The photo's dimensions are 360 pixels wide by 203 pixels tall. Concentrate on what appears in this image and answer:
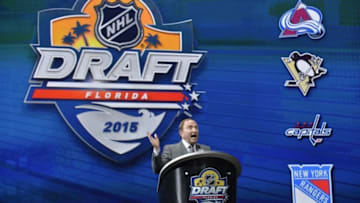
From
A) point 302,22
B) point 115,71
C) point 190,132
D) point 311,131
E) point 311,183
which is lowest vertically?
point 190,132

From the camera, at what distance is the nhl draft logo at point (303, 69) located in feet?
16.2

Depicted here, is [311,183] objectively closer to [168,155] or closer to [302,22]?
[302,22]

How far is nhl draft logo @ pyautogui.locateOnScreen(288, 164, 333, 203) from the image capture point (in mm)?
4859

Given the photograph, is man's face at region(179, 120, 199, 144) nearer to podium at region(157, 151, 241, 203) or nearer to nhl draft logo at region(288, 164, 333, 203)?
podium at region(157, 151, 241, 203)

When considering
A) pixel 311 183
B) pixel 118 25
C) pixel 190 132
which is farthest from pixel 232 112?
pixel 190 132

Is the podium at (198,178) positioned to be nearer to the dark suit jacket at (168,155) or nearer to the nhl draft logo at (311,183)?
the dark suit jacket at (168,155)

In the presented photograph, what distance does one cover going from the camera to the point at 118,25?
4.70 m

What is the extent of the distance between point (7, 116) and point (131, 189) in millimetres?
1177

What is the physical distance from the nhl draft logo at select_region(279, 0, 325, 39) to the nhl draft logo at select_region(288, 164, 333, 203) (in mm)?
1188

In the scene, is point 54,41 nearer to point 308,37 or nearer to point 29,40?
point 29,40

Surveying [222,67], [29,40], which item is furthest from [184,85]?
[29,40]

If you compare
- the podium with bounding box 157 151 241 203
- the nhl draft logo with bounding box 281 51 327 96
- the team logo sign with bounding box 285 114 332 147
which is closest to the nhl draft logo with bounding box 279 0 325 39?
the nhl draft logo with bounding box 281 51 327 96

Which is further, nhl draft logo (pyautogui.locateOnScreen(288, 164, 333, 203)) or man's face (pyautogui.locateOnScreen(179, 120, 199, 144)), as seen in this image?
nhl draft logo (pyautogui.locateOnScreen(288, 164, 333, 203))

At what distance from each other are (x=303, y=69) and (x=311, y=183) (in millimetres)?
1023
